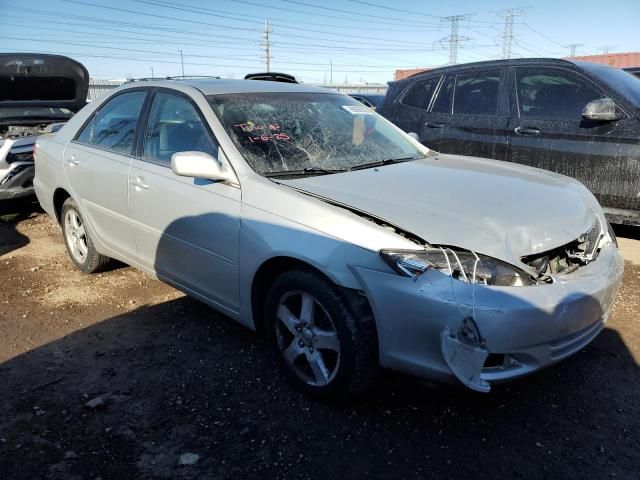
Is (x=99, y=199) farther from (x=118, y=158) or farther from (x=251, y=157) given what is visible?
(x=251, y=157)

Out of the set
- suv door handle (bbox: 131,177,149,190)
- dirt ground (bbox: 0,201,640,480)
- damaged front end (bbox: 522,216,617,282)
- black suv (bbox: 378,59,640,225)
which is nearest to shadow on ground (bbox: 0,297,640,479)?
dirt ground (bbox: 0,201,640,480)

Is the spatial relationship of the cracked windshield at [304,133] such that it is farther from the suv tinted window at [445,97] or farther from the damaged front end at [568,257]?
the suv tinted window at [445,97]

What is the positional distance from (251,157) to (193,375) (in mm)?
1297

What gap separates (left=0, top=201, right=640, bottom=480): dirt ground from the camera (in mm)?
2322

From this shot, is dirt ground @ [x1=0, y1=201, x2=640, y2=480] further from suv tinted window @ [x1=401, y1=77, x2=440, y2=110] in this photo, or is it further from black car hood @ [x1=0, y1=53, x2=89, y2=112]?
black car hood @ [x1=0, y1=53, x2=89, y2=112]

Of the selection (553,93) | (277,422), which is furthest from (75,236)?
(553,93)

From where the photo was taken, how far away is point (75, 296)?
14.0 feet

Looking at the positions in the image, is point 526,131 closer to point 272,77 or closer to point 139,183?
point 272,77

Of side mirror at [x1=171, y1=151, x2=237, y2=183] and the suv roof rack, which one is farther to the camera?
the suv roof rack

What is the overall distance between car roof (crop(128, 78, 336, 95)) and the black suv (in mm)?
2228

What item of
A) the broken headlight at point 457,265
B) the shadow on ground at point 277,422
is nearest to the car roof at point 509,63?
the shadow on ground at point 277,422

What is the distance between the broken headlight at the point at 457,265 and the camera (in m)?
2.24

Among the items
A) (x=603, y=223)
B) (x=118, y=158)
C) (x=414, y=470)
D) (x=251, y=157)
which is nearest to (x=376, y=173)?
(x=251, y=157)

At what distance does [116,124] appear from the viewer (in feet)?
13.4
